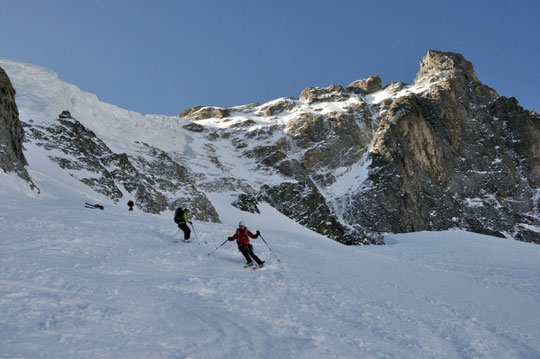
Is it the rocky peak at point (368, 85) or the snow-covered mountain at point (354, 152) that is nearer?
the snow-covered mountain at point (354, 152)

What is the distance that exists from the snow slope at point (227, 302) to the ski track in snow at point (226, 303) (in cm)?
3

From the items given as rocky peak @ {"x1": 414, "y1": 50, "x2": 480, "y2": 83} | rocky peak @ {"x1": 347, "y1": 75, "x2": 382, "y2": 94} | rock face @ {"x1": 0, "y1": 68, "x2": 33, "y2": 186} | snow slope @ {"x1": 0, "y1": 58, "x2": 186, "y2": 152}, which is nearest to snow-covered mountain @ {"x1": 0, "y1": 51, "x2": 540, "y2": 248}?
snow slope @ {"x1": 0, "y1": 58, "x2": 186, "y2": 152}

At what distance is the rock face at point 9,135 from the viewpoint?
25516 millimetres

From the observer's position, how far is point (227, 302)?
7.12m

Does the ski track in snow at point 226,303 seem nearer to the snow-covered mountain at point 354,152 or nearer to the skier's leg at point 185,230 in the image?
the skier's leg at point 185,230

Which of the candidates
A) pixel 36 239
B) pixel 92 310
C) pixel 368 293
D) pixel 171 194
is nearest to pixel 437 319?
pixel 368 293

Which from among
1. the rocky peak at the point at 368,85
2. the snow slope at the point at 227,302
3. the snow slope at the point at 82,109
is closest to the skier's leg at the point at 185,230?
the snow slope at the point at 227,302

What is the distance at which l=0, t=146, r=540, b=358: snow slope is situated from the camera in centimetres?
505

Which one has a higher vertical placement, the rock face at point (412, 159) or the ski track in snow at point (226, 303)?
the rock face at point (412, 159)

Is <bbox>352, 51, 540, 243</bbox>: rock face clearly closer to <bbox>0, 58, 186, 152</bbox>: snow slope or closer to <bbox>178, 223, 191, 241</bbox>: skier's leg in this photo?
<bbox>0, 58, 186, 152</bbox>: snow slope

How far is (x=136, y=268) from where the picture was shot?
29.6ft

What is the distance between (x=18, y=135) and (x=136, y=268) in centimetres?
2980

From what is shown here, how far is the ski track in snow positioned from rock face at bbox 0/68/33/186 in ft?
45.3

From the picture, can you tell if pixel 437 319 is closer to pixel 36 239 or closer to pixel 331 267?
pixel 331 267
